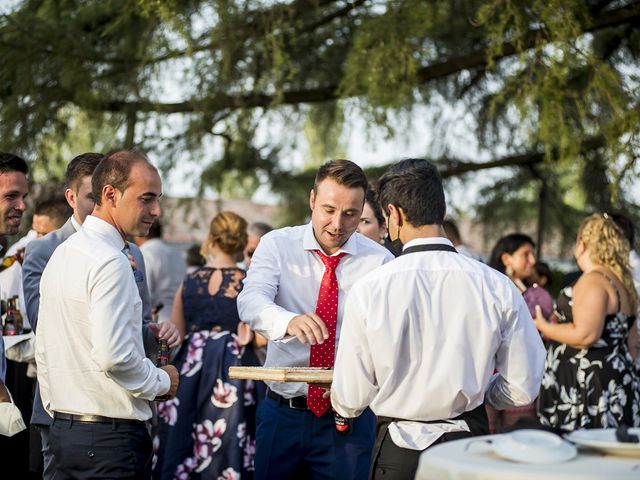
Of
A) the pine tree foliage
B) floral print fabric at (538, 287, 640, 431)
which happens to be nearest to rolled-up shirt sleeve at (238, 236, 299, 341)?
floral print fabric at (538, 287, 640, 431)

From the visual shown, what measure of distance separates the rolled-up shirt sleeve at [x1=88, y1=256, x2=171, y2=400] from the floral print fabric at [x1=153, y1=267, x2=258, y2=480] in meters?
2.63

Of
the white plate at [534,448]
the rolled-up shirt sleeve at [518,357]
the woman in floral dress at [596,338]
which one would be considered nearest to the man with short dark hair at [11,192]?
the rolled-up shirt sleeve at [518,357]

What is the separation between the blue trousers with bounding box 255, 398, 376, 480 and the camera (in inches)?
155

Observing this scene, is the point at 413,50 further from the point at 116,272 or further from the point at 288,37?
the point at 116,272

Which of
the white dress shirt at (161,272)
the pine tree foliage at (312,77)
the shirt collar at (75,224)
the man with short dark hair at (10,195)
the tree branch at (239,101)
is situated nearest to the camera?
the man with short dark hair at (10,195)

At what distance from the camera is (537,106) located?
7215 millimetres

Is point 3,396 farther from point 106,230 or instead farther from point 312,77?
point 312,77

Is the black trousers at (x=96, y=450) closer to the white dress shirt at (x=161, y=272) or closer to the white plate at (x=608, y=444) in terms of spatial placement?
the white plate at (x=608, y=444)

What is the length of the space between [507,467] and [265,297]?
1.85m

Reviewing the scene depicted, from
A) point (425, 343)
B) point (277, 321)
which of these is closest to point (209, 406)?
point (277, 321)

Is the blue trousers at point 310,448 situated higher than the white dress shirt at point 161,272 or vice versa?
the white dress shirt at point 161,272

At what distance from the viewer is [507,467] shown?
2189 mm

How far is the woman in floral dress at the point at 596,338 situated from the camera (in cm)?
537

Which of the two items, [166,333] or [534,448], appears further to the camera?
[166,333]
